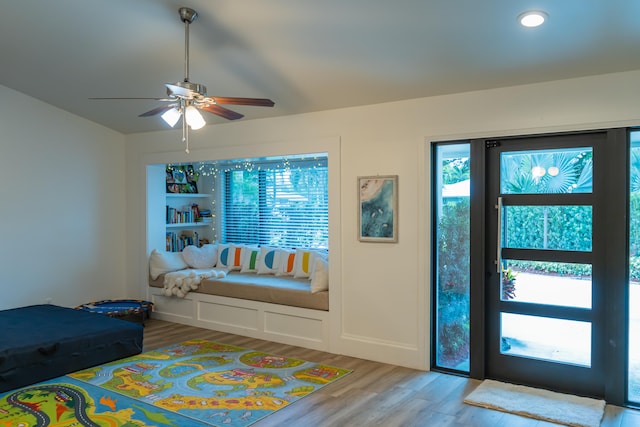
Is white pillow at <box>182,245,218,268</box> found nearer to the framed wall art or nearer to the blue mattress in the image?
the blue mattress

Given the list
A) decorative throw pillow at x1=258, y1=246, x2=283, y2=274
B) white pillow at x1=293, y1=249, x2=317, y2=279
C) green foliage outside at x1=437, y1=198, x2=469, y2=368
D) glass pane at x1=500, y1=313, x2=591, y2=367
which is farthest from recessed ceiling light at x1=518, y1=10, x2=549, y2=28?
decorative throw pillow at x1=258, y1=246, x2=283, y2=274

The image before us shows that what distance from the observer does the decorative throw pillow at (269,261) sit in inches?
247

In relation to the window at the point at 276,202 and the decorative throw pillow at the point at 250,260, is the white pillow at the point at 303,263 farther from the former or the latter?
the decorative throw pillow at the point at 250,260

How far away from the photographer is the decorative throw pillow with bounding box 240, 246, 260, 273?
6465 mm

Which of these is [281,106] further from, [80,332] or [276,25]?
[80,332]

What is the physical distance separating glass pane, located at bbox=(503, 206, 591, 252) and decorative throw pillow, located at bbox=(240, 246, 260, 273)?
11.2ft

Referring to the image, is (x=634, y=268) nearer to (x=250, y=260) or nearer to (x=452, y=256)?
(x=452, y=256)

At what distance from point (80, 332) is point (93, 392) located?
776 millimetres

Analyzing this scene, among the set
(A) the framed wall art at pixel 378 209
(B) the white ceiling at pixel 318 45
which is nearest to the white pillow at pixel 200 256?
(B) the white ceiling at pixel 318 45

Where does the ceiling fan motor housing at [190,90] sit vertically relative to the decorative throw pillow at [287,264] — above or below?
above

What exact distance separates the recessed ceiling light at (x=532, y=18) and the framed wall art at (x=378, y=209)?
1760mm

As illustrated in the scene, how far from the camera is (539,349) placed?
3.96 metres

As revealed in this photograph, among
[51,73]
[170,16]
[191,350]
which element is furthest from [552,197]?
[51,73]

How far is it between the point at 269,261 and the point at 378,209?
2221 mm
